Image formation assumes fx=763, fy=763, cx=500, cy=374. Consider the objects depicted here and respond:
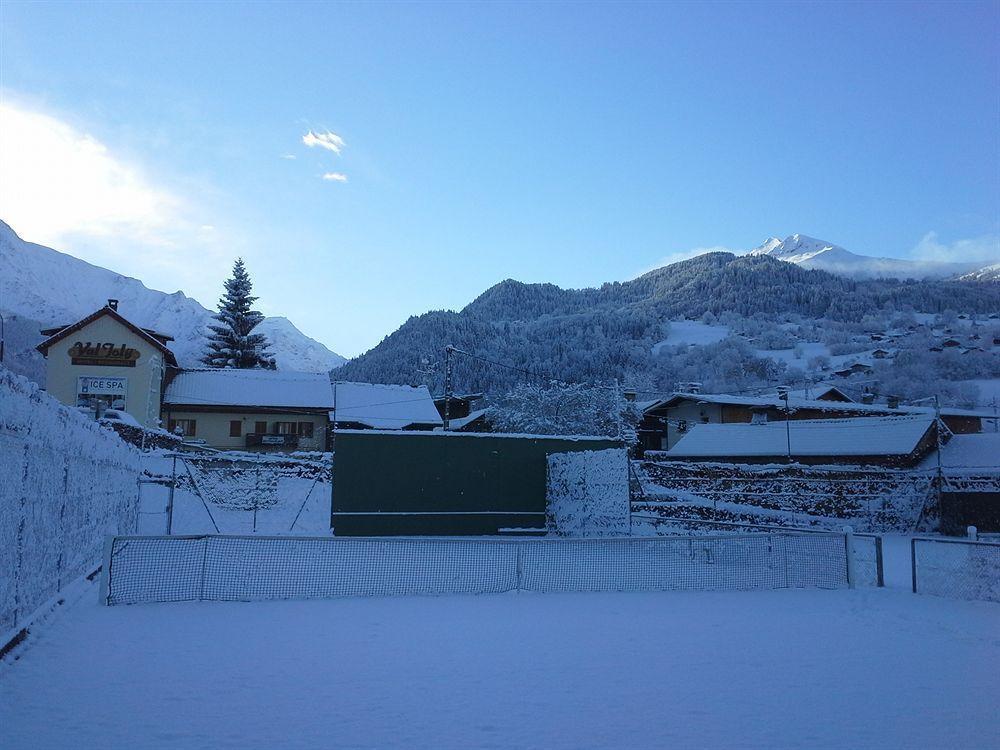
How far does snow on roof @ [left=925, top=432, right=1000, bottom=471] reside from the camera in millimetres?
26359

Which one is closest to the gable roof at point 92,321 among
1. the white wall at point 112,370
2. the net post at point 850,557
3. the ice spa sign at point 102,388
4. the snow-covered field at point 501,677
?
the white wall at point 112,370

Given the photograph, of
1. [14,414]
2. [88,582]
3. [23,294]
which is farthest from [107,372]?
[23,294]

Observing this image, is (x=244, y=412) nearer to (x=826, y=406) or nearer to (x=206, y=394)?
(x=206, y=394)

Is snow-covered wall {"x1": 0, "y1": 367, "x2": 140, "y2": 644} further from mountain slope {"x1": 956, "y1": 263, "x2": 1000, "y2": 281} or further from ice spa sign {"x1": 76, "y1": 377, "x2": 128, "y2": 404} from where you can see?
mountain slope {"x1": 956, "y1": 263, "x2": 1000, "y2": 281}

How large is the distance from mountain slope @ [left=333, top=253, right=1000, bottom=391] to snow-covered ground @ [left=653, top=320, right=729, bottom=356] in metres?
2.01

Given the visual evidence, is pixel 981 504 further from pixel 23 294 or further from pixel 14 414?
pixel 23 294

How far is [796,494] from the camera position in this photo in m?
24.6

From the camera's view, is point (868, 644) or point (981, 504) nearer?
point (868, 644)

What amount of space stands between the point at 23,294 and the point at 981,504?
157819 mm

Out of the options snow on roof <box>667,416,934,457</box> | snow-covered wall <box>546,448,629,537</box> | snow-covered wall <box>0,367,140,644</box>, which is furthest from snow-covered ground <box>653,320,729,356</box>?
snow-covered wall <box>0,367,140,644</box>

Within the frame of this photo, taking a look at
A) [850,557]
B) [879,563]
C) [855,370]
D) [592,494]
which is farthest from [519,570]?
[855,370]

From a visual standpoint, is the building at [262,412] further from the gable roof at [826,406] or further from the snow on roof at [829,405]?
the snow on roof at [829,405]

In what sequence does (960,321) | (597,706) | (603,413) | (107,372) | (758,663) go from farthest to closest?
(960,321) < (603,413) < (107,372) < (758,663) < (597,706)

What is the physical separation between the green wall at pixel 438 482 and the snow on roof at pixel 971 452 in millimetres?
13653
